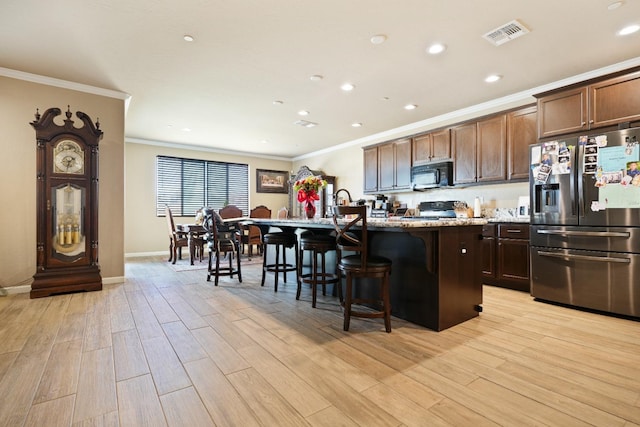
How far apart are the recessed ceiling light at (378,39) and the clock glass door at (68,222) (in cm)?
387

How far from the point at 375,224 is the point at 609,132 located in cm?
257

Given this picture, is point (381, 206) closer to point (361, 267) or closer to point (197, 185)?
point (361, 267)

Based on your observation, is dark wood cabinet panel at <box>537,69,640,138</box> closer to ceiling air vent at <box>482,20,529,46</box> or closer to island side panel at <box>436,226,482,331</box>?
ceiling air vent at <box>482,20,529,46</box>

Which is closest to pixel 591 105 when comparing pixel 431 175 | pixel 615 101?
pixel 615 101

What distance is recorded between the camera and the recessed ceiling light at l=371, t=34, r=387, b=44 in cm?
282

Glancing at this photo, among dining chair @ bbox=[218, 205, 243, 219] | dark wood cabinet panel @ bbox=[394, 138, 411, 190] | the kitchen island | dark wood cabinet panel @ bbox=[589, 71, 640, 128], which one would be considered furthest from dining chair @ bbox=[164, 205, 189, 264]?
dark wood cabinet panel @ bbox=[589, 71, 640, 128]

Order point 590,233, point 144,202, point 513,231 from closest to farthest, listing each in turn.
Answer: point 590,233 < point 513,231 < point 144,202

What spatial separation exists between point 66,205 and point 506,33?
17.0 feet

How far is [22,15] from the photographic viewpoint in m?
2.55

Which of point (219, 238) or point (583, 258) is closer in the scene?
point (583, 258)

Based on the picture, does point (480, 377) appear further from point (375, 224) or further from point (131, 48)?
point (131, 48)

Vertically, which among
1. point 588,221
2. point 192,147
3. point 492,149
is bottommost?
point 588,221

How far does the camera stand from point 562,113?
340cm

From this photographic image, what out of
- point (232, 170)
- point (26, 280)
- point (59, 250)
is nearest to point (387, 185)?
point (232, 170)
